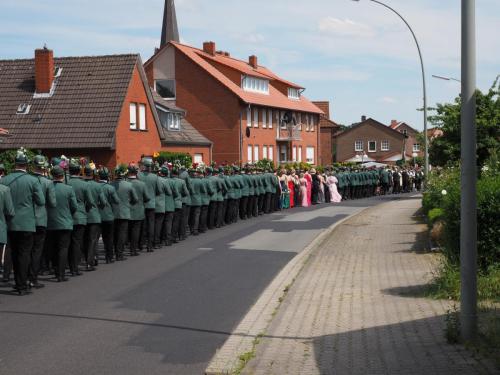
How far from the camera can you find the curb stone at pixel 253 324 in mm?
7035

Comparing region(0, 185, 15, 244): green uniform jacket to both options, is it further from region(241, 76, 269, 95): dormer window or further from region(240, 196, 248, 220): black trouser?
region(241, 76, 269, 95): dormer window

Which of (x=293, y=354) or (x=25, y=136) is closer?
(x=293, y=354)

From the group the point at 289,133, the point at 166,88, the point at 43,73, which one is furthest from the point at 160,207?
the point at 289,133

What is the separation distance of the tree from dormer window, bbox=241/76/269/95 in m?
35.5

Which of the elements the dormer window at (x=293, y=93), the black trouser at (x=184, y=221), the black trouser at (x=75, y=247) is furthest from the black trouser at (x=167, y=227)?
the dormer window at (x=293, y=93)

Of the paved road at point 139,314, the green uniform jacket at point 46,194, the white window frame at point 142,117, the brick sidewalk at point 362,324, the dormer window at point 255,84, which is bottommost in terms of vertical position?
the paved road at point 139,314

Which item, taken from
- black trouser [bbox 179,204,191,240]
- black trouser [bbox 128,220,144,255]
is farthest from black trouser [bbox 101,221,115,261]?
black trouser [bbox 179,204,191,240]

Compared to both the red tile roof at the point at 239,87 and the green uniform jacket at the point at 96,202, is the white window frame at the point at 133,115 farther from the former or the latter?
the green uniform jacket at the point at 96,202

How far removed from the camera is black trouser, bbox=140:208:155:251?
1736 centimetres

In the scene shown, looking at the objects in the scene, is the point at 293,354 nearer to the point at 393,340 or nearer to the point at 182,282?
the point at 393,340

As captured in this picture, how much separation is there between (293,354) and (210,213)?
16.0 metres

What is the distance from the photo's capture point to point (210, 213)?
23234 millimetres

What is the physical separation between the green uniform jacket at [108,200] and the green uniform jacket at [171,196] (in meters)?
2.84

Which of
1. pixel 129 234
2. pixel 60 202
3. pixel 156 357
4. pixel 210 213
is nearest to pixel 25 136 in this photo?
pixel 210 213
